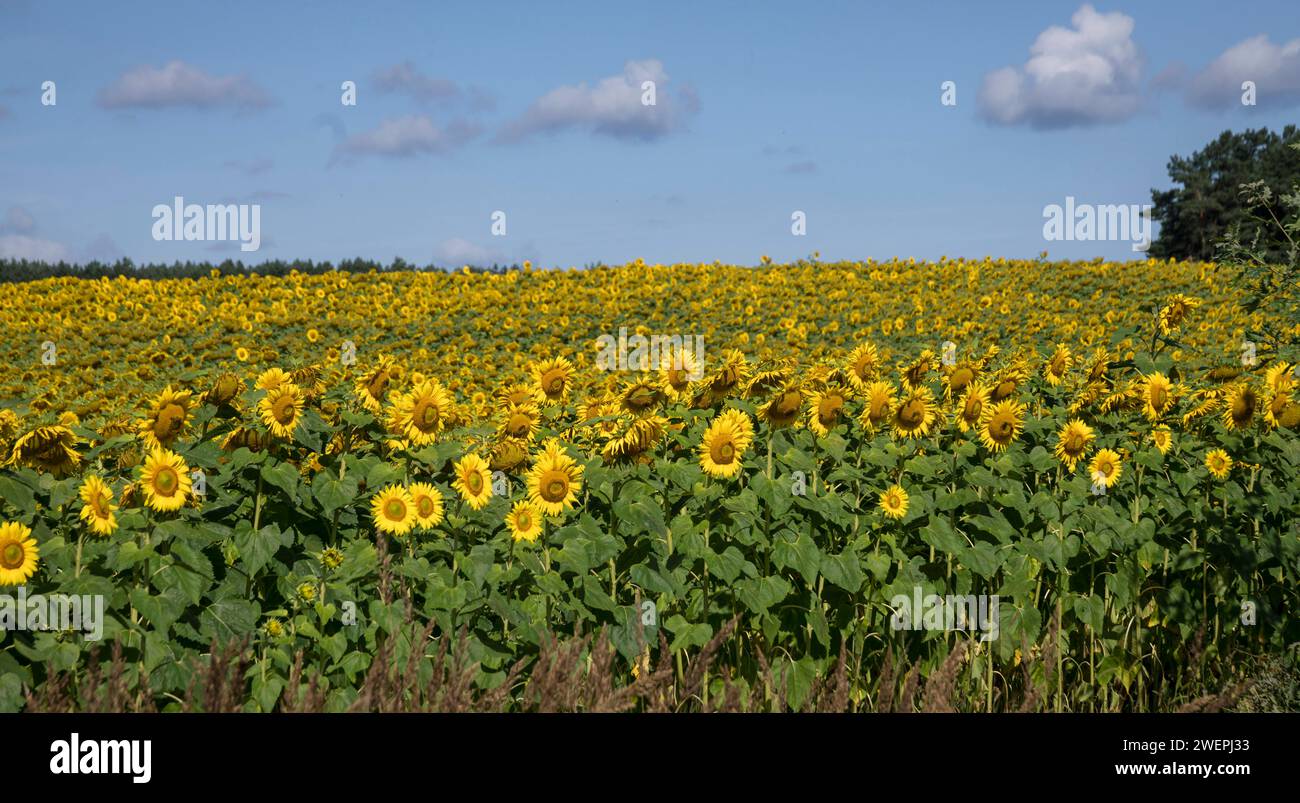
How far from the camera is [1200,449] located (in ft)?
18.7

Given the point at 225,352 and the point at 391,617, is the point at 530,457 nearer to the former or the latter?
the point at 391,617

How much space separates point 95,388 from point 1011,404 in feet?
52.8

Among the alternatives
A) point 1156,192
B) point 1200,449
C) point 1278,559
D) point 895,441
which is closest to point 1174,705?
point 1278,559

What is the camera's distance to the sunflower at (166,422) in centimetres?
424

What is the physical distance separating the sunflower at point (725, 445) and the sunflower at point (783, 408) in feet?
0.76

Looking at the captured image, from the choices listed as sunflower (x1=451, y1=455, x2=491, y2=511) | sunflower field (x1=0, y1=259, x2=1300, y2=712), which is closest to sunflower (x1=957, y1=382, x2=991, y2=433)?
sunflower field (x1=0, y1=259, x2=1300, y2=712)

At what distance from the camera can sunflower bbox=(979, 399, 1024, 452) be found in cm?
520

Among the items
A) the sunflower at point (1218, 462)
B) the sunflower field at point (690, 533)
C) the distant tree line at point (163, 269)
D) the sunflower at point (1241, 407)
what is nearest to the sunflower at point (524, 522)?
the sunflower field at point (690, 533)

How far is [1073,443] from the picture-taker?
5273 mm

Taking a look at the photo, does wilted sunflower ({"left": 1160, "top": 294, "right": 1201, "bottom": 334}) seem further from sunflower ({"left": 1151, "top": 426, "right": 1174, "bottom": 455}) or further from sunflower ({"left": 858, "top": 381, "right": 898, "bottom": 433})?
sunflower ({"left": 858, "top": 381, "right": 898, "bottom": 433})

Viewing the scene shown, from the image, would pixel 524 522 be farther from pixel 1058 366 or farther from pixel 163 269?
pixel 163 269

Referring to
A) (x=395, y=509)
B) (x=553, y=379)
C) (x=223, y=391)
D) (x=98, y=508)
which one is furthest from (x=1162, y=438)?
(x=98, y=508)

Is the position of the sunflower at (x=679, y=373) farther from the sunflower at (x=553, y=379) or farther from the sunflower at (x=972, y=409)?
the sunflower at (x=972, y=409)

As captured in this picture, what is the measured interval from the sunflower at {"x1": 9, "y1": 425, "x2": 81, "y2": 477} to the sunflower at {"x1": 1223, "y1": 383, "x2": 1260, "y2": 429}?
5.90 m
